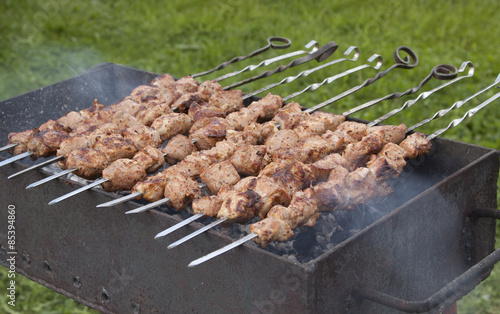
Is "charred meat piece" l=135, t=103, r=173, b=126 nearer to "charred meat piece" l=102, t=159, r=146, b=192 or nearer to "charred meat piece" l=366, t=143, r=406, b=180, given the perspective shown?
"charred meat piece" l=102, t=159, r=146, b=192

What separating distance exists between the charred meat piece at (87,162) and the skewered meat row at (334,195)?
881 mm

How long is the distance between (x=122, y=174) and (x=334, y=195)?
3.10 ft

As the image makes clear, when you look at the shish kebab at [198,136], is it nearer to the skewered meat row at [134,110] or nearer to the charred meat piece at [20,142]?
the skewered meat row at [134,110]

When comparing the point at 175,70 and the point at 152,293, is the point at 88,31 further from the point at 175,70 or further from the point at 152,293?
the point at 152,293

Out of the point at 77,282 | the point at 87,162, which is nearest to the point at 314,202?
the point at 87,162

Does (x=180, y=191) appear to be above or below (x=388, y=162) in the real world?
above

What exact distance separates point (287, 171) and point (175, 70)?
4.81 m

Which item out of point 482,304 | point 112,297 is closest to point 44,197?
point 112,297

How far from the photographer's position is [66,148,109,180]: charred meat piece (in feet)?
9.19

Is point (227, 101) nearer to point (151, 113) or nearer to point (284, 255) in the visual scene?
point (151, 113)

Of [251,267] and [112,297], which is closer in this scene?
[251,267]

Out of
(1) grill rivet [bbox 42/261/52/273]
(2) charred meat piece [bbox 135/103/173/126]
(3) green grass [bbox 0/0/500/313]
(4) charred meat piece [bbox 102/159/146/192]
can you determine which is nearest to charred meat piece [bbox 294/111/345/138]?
(2) charred meat piece [bbox 135/103/173/126]

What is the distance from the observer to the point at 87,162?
9.19 ft

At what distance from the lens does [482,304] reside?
4262 millimetres
